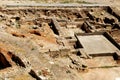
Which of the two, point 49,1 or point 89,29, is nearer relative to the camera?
point 89,29

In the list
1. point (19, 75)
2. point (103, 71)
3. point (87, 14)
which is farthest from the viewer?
point (87, 14)

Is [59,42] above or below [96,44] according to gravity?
above

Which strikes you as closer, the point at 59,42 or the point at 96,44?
the point at 59,42

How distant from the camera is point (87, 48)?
78.2 feet

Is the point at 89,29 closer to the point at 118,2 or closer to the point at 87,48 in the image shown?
the point at 87,48

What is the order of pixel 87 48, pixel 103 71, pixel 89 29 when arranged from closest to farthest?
pixel 103 71 < pixel 87 48 < pixel 89 29

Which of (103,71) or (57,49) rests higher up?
(57,49)

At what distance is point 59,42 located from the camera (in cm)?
2339

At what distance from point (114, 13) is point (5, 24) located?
467 inches

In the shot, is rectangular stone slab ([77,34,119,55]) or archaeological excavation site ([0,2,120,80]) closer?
archaeological excavation site ([0,2,120,80])

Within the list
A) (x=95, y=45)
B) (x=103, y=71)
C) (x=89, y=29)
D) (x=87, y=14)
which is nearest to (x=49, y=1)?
(x=87, y=14)

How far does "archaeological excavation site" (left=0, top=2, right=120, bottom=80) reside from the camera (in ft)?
60.2

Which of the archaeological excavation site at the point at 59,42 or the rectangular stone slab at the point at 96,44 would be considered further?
the rectangular stone slab at the point at 96,44

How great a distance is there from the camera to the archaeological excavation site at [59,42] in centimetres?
1836
